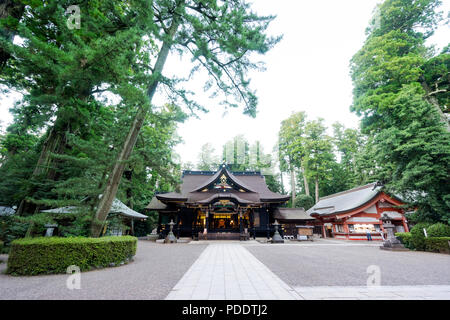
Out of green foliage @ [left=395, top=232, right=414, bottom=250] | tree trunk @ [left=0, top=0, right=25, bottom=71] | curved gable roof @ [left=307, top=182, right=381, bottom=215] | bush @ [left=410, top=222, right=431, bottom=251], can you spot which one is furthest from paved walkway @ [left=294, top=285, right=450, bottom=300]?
curved gable roof @ [left=307, top=182, right=381, bottom=215]

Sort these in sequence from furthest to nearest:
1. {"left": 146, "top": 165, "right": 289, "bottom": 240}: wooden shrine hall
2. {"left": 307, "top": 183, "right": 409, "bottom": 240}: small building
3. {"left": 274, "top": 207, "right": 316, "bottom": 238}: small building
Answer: {"left": 274, "top": 207, "right": 316, "bottom": 238}: small building, {"left": 146, "top": 165, "right": 289, "bottom": 240}: wooden shrine hall, {"left": 307, "top": 183, "right": 409, "bottom": 240}: small building

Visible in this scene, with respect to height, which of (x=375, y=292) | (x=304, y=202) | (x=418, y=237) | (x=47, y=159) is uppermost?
(x=47, y=159)

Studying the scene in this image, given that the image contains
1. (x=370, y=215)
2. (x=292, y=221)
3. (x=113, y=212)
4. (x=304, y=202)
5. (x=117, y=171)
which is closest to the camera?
(x=117, y=171)

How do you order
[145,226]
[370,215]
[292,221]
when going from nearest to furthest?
[370,215]
[292,221]
[145,226]

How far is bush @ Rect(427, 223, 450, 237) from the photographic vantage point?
26.5 feet

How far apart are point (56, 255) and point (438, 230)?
15.2 metres

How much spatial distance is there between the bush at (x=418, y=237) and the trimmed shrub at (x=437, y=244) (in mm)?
204

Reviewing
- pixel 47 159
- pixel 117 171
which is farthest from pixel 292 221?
pixel 47 159

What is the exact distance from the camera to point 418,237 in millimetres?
8812

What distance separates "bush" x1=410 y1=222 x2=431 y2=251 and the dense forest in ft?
1.79

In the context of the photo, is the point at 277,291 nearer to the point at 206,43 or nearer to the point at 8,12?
the point at 206,43

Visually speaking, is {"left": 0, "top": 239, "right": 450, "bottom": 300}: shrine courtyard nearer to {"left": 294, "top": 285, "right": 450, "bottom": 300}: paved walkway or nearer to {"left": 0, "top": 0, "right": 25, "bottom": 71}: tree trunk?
{"left": 294, "top": 285, "right": 450, "bottom": 300}: paved walkway

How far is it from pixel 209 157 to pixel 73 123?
28.5m

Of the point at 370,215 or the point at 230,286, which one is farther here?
the point at 370,215
